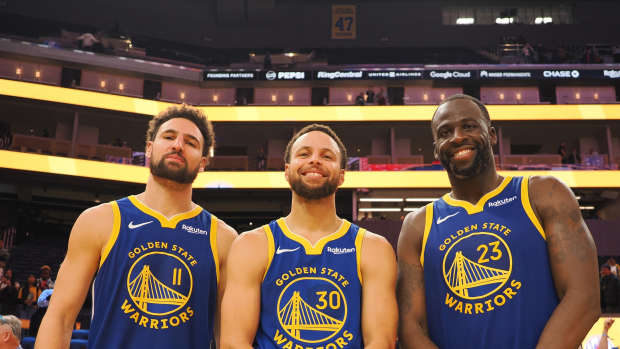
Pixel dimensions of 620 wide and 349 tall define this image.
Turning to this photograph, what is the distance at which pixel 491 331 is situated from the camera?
8.23 ft

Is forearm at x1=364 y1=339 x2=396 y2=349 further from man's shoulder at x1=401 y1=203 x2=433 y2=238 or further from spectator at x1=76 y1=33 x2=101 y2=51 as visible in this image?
spectator at x1=76 y1=33 x2=101 y2=51

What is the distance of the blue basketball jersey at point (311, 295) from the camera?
2580 millimetres

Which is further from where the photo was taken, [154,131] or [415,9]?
[415,9]

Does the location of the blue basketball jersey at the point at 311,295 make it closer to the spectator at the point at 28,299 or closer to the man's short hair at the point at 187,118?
the man's short hair at the point at 187,118

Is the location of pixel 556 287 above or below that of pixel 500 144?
below

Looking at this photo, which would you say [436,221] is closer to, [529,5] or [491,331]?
[491,331]

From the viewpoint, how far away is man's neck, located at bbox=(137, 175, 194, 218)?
10.2ft

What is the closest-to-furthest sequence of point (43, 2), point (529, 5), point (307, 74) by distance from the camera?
point (307, 74)
point (43, 2)
point (529, 5)

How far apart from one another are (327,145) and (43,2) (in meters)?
33.9

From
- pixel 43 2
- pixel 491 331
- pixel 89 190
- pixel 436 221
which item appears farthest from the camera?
pixel 43 2

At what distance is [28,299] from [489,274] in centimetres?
1284

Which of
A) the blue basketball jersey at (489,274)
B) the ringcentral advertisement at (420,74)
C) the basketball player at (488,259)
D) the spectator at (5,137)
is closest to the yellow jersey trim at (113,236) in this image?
the basketball player at (488,259)

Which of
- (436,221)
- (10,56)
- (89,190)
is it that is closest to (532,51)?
(89,190)

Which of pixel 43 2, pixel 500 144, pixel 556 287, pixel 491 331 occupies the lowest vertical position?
pixel 491 331
